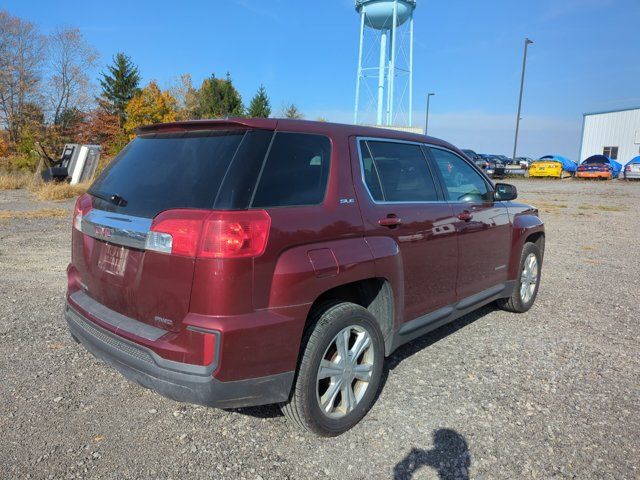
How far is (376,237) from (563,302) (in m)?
3.82

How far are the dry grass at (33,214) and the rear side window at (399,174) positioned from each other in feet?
34.3

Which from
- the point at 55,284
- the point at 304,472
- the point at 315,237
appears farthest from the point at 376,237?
the point at 55,284

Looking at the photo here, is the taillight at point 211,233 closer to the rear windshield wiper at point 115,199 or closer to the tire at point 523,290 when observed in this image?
the rear windshield wiper at point 115,199

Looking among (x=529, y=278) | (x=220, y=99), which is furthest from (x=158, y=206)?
(x=220, y=99)

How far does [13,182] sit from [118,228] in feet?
61.0

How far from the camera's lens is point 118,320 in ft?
8.79

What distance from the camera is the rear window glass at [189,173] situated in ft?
8.05

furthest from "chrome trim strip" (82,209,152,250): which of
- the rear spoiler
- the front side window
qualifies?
the front side window

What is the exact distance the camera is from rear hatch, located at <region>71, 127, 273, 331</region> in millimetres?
2414

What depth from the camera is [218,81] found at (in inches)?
2002

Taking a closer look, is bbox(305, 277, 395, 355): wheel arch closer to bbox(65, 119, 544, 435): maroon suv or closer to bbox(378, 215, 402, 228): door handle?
bbox(65, 119, 544, 435): maroon suv

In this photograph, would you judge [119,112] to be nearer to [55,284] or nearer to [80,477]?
[55,284]

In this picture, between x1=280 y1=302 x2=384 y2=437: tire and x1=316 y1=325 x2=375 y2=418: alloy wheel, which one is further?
x1=316 y1=325 x2=375 y2=418: alloy wheel

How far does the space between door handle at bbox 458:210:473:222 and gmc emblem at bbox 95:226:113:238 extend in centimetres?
268
